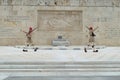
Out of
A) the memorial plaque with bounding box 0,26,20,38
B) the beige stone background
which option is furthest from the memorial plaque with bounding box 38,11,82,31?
the memorial plaque with bounding box 0,26,20,38

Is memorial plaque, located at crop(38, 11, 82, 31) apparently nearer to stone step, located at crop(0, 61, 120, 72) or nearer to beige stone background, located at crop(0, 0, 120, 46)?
beige stone background, located at crop(0, 0, 120, 46)

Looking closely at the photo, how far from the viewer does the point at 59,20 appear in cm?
2059

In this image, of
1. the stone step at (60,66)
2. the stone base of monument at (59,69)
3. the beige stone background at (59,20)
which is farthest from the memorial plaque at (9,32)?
the stone step at (60,66)

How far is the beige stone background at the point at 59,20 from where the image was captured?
67.0 feet

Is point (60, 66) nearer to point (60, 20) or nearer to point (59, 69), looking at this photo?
point (59, 69)

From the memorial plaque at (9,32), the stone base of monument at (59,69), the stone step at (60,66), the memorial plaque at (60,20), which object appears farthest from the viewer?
the memorial plaque at (60,20)

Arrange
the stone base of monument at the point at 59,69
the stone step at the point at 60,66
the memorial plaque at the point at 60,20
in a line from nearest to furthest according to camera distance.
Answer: the stone base of monument at the point at 59,69, the stone step at the point at 60,66, the memorial plaque at the point at 60,20

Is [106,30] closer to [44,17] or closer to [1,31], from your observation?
[44,17]

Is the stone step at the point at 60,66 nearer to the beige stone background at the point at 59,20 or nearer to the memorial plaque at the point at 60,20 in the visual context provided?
the beige stone background at the point at 59,20

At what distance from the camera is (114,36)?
811 inches

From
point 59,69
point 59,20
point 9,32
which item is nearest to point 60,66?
point 59,69

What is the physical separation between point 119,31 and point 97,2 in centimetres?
249

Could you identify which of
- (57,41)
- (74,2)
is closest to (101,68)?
(57,41)

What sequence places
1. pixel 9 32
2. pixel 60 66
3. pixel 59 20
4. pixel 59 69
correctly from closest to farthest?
pixel 59 69, pixel 60 66, pixel 9 32, pixel 59 20
